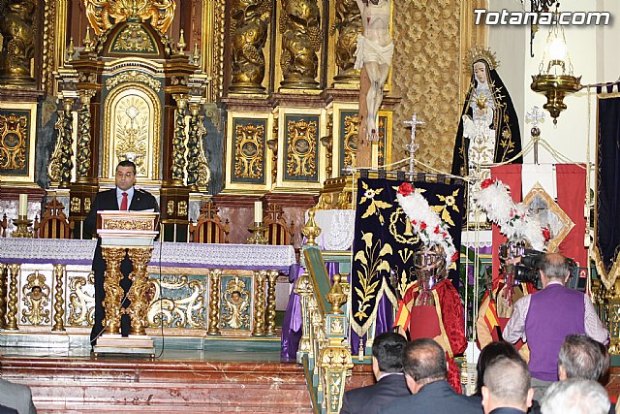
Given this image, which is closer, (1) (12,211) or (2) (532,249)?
(2) (532,249)

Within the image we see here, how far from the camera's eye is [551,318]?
841 centimetres

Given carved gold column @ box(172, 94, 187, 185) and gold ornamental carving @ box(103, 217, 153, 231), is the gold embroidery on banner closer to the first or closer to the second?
gold ornamental carving @ box(103, 217, 153, 231)

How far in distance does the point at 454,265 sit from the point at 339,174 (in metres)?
4.42

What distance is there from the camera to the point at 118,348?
36.7 feet

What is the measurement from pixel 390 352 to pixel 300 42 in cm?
960

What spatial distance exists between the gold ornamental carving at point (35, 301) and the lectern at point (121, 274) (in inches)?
73.1

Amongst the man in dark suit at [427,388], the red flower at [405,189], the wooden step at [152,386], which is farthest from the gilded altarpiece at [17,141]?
the man in dark suit at [427,388]

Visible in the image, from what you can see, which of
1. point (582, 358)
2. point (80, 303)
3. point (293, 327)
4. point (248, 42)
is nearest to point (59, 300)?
point (80, 303)

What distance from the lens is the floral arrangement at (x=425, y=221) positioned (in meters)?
11.2

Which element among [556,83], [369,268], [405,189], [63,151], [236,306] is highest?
[556,83]

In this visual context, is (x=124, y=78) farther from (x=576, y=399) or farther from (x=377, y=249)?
(x=576, y=399)

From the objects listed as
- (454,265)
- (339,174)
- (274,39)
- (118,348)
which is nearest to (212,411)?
(118,348)

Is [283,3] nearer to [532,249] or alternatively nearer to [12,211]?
[12,211]

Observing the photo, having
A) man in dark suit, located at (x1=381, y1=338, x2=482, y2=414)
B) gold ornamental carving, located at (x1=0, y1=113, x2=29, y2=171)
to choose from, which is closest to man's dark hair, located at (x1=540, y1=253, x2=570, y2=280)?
man in dark suit, located at (x1=381, y1=338, x2=482, y2=414)
